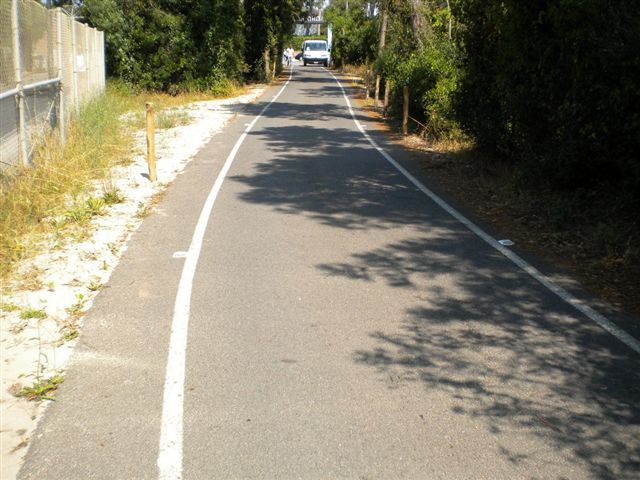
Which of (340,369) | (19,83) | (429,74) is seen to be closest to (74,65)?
(19,83)

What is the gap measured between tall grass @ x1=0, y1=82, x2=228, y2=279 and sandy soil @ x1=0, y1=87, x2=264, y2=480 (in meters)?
0.27

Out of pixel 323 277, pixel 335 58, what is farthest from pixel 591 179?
pixel 335 58

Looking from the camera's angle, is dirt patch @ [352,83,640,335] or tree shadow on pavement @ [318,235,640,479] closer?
tree shadow on pavement @ [318,235,640,479]

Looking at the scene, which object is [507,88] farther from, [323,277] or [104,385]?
[104,385]

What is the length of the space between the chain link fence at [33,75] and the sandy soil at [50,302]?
1.43 meters

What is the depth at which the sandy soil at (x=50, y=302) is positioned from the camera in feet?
14.3

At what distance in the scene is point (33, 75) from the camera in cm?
1113

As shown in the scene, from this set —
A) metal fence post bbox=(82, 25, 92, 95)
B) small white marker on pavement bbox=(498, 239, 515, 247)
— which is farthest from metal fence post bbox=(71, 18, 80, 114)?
small white marker on pavement bbox=(498, 239, 515, 247)

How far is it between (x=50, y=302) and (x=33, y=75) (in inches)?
245

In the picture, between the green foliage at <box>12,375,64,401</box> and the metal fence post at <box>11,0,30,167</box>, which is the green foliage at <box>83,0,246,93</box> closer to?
the metal fence post at <box>11,0,30,167</box>

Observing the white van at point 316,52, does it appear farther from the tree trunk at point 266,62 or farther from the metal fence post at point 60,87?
the metal fence post at point 60,87

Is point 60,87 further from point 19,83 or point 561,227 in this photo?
point 561,227

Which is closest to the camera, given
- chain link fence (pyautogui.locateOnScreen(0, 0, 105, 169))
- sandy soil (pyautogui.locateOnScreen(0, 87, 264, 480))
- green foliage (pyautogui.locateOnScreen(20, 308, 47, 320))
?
sandy soil (pyautogui.locateOnScreen(0, 87, 264, 480))

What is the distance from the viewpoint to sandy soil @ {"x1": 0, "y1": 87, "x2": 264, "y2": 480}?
436 centimetres
